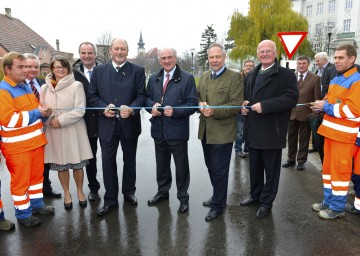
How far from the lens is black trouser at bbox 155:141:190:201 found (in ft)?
14.0

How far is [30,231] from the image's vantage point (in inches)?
148

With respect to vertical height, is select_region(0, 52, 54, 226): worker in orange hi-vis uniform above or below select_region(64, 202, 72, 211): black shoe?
above

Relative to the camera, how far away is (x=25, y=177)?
12.3 feet

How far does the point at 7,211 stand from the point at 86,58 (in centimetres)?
246

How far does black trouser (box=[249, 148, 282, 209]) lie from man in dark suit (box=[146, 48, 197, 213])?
0.97 metres

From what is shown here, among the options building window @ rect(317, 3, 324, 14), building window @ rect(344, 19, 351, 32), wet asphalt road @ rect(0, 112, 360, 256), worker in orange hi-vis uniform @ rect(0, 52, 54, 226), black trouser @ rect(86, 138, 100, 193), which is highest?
building window @ rect(317, 3, 324, 14)

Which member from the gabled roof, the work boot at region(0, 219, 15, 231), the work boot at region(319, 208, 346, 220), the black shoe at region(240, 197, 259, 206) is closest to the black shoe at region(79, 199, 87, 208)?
the work boot at region(0, 219, 15, 231)

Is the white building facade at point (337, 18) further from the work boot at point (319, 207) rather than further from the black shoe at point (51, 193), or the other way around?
the black shoe at point (51, 193)

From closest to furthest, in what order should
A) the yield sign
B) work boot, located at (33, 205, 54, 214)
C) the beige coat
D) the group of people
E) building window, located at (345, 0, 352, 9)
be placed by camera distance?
the group of people, the beige coat, work boot, located at (33, 205, 54, 214), the yield sign, building window, located at (345, 0, 352, 9)

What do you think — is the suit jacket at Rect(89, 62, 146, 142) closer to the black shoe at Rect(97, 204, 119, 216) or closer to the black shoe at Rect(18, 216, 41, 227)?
the black shoe at Rect(97, 204, 119, 216)

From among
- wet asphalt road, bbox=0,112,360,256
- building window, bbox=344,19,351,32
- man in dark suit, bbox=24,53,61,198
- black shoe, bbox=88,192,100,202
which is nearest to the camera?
wet asphalt road, bbox=0,112,360,256

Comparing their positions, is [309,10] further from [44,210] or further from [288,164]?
[44,210]

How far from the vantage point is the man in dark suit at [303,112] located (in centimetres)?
593

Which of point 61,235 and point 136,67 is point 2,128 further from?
point 136,67
